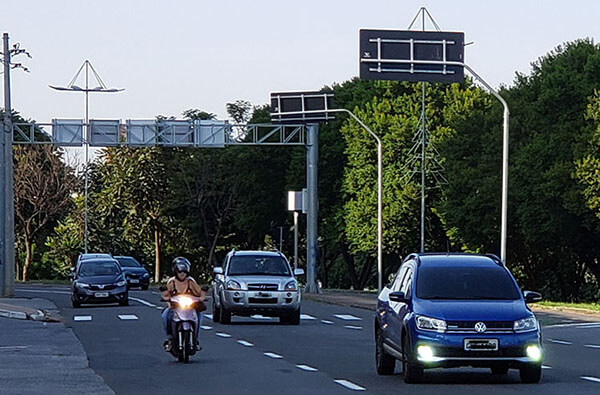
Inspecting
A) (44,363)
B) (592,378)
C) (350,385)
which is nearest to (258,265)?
(44,363)

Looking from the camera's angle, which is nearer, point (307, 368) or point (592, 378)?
point (592, 378)

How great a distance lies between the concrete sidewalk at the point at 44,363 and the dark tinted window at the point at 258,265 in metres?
4.50

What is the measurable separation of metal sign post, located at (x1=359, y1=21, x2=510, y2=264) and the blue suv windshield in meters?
26.4

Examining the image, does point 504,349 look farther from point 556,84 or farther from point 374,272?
point 374,272

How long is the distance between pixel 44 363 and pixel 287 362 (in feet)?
11.8

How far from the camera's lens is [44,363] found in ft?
70.2

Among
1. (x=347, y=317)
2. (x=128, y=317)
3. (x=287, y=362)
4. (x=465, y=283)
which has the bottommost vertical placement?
(x=347, y=317)

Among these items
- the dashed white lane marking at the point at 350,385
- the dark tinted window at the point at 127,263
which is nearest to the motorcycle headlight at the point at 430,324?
the dashed white lane marking at the point at 350,385

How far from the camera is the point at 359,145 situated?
82750 mm

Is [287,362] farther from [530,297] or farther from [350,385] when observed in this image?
[530,297]

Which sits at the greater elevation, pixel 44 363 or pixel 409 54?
pixel 409 54

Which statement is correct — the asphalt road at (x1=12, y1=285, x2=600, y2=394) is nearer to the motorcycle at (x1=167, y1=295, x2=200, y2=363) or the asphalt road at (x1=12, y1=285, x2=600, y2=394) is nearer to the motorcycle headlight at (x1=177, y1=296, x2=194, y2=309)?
the motorcycle at (x1=167, y1=295, x2=200, y2=363)

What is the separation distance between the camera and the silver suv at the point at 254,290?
113ft

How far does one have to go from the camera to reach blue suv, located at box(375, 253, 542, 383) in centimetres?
1706
